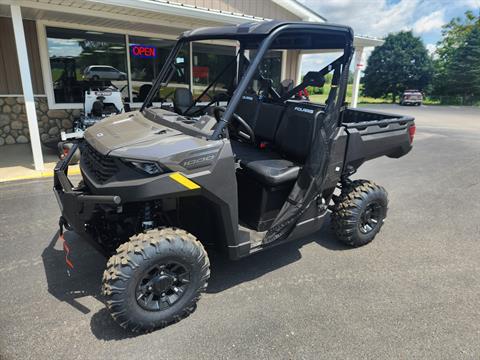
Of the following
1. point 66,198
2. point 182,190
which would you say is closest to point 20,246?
point 66,198

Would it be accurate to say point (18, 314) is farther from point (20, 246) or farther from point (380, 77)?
point (380, 77)

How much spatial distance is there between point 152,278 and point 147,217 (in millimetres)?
427

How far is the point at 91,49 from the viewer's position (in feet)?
27.9

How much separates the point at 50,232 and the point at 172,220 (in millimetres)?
1796

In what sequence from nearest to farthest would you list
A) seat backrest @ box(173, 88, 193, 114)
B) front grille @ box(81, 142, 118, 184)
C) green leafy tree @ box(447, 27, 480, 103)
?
front grille @ box(81, 142, 118, 184)
seat backrest @ box(173, 88, 193, 114)
green leafy tree @ box(447, 27, 480, 103)

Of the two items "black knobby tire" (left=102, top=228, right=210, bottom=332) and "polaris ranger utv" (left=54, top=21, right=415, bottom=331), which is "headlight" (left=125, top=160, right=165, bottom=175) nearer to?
"polaris ranger utv" (left=54, top=21, right=415, bottom=331)

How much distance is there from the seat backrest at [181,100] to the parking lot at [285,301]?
1.45m

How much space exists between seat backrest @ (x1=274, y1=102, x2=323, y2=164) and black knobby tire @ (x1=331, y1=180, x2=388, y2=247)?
27.6 inches

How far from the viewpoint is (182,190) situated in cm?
232

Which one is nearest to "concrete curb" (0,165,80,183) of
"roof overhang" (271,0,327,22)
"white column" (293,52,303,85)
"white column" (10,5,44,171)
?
"white column" (10,5,44,171)

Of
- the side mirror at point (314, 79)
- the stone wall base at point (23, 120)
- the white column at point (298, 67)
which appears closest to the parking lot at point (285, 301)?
the side mirror at point (314, 79)

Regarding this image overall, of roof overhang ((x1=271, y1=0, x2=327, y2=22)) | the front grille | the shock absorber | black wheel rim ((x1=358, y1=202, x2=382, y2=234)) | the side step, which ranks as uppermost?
roof overhang ((x1=271, y1=0, x2=327, y2=22))

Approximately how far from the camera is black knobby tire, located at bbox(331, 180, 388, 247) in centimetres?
355

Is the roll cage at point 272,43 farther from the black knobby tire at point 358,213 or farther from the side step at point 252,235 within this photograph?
the black knobby tire at point 358,213
